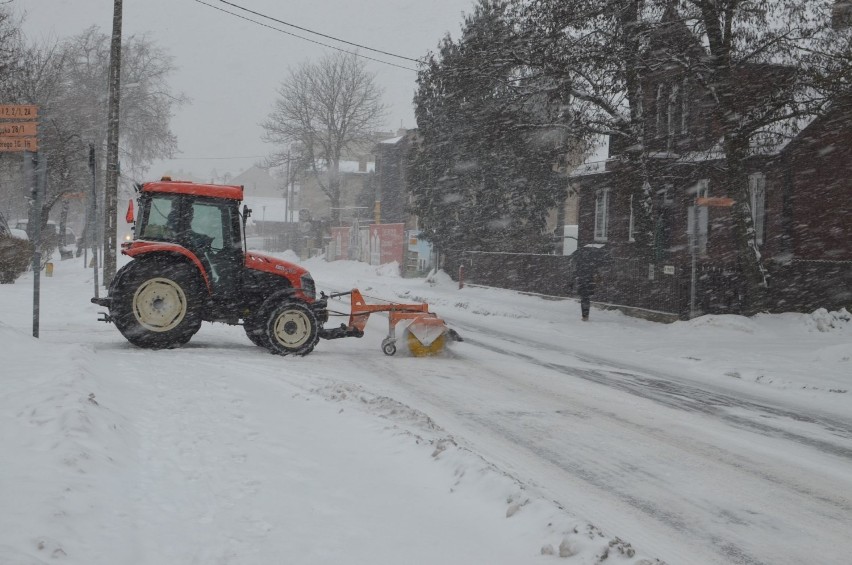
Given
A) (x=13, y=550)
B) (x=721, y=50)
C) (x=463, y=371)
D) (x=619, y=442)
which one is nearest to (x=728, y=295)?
(x=721, y=50)

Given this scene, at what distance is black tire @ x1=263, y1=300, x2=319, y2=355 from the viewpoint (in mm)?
10297

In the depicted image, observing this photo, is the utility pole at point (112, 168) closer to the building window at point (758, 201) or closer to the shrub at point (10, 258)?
the shrub at point (10, 258)

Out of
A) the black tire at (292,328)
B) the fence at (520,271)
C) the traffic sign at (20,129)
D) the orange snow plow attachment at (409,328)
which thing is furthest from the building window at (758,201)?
the traffic sign at (20,129)

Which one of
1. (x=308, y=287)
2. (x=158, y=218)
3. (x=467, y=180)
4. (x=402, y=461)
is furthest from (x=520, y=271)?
(x=402, y=461)

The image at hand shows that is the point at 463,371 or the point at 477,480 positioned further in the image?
the point at 463,371

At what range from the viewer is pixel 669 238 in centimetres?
2498

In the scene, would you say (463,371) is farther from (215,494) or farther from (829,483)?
(215,494)

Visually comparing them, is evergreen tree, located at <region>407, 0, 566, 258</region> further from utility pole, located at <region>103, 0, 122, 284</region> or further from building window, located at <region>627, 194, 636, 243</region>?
utility pole, located at <region>103, 0, 122, 284</region>

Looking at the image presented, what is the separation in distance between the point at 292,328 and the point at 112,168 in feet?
35.7

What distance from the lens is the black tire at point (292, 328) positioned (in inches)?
405

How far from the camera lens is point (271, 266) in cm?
1062

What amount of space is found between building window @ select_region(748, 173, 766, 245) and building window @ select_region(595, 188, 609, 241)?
18.5ft

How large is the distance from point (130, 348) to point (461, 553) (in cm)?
784

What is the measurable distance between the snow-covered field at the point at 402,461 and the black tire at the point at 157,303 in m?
0.37
